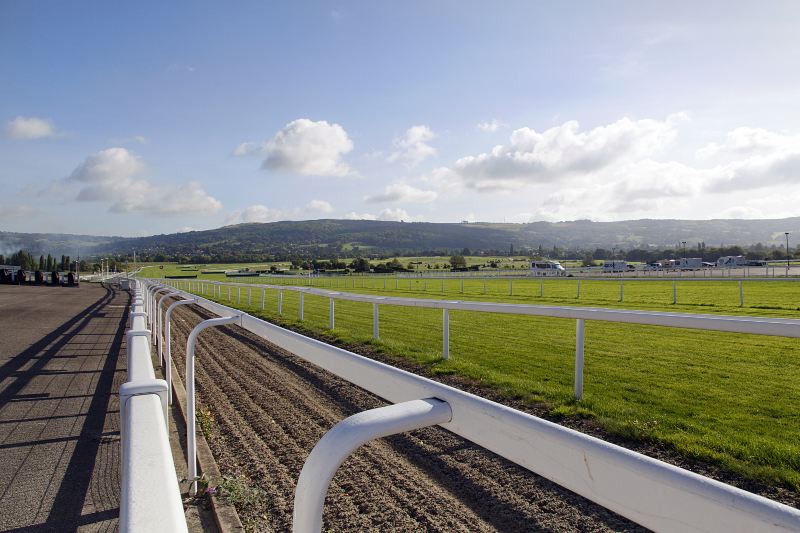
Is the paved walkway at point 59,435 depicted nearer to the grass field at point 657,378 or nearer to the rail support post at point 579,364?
the grass field at point 657,378

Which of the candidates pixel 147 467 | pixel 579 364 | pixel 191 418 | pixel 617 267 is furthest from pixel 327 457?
Result: pixel 617 267

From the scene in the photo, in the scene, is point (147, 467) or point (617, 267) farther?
point (617, 267)

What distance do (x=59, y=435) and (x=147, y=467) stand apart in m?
5.06

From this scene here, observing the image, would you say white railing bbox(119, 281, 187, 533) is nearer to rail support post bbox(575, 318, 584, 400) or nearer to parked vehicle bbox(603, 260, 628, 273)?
rail support post bbox(575, 318, 584, 400)

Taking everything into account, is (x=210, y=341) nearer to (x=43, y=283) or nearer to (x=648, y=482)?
(x=648, y=482)

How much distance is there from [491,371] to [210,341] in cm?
626

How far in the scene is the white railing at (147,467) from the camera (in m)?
1.03

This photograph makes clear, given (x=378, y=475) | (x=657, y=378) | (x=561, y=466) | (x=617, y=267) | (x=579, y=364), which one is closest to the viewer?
(x=561, y=466)

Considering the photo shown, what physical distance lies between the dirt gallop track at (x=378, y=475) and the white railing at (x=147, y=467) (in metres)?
1.86

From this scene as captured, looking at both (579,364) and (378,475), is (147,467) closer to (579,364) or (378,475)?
(378,475)

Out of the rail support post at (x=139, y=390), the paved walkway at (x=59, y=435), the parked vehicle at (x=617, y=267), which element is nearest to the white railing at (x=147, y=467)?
the rail support post at (x=139, y=390)

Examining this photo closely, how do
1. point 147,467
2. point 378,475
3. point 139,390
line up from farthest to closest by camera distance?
point 378,475
point 139,390
point 147,467

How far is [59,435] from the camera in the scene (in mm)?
5395

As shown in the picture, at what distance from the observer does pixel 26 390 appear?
727 cm
